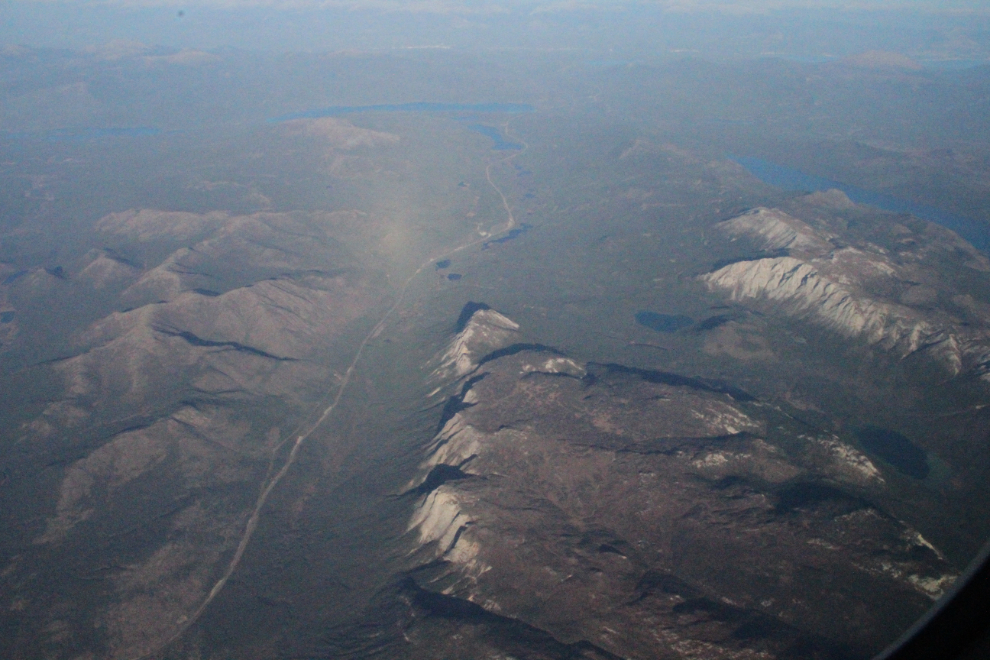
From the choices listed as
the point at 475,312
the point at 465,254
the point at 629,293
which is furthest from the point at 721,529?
the point at 465,254

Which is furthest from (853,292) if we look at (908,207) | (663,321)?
(908,207)

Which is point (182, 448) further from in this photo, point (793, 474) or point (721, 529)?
point (793, 474)

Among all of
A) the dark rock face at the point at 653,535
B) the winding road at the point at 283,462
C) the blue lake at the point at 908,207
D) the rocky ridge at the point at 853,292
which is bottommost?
the winding road at the point at 283,462

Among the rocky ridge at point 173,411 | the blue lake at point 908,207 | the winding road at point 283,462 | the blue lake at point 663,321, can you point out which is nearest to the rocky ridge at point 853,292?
the blue lake at point 663,321

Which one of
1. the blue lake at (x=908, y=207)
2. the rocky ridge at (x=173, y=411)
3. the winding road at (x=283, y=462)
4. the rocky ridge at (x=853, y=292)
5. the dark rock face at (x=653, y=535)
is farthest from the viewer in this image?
the blue lake at (x=908, y=207)

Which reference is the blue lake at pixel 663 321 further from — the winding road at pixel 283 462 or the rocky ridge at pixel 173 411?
the rocky ridge at pixel 173 411

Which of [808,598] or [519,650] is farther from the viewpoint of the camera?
[808,598]

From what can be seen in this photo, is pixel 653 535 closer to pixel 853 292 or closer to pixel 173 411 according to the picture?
pixel 173 411

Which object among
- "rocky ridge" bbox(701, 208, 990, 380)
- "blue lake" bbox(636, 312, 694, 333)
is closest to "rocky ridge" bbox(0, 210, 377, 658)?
"blue lake" bbox(636, 312, 694, 333)
